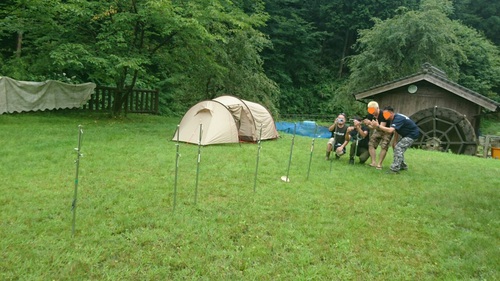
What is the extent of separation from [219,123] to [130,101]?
738 centimetres

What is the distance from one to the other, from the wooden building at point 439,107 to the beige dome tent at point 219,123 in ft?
20.6

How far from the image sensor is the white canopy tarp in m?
10.8

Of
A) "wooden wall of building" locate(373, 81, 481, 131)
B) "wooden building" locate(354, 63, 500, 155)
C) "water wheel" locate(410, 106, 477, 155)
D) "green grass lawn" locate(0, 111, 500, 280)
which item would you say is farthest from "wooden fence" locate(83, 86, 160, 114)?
"water wheel" locate(410, 106, 477, 155)

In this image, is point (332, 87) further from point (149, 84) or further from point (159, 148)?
point (159, 148)

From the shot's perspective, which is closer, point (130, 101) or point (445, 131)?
point (445, 131)

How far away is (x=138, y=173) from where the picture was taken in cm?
579

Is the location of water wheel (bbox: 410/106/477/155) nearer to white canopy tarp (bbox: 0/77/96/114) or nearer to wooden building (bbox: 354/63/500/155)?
wooden building (bbox: 354/63/500/155)

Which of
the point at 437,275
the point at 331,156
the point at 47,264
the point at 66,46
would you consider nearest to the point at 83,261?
the point at 47,264

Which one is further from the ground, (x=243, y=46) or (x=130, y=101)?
(x=243, y=46)

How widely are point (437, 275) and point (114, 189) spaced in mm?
3969

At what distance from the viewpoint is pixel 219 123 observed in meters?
9.40

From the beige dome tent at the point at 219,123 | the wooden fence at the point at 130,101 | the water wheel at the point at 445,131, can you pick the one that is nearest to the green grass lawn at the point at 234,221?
the beige dome tent at the point at 219,123

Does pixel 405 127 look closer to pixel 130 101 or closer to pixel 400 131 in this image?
pixel 400 131

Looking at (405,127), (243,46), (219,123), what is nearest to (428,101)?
(405,127)
